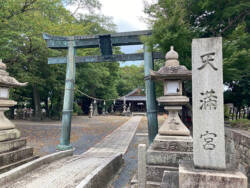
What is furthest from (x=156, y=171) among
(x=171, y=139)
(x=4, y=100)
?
(x=4, y=100)

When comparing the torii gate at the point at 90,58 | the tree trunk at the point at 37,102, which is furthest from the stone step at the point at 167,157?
the tree trunk at the point at 37,102

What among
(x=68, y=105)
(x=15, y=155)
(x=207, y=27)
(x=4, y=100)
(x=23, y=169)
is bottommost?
(x=23, y=169)

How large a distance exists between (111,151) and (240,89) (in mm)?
6464

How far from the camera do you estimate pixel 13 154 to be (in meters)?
4.77

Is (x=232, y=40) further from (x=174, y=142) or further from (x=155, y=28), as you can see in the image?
(x=174, y=142)

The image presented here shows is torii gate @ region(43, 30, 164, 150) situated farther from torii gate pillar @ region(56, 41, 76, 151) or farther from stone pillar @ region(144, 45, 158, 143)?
stone pillar @ region(144, 45, 158, 143)

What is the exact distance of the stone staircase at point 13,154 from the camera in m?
4.45

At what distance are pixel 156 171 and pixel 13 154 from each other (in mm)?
3977

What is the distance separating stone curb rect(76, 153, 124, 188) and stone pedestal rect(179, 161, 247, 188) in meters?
1.91

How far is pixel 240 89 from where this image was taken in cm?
764

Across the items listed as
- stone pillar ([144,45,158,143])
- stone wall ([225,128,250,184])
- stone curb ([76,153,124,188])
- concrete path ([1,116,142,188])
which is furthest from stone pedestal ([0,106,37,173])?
stone wall ([225,128,250,184])

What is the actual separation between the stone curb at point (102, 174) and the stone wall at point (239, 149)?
2918 millimetres

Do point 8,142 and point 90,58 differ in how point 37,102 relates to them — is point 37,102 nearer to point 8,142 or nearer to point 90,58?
point 90,58

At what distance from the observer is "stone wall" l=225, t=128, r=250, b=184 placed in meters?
3.99
